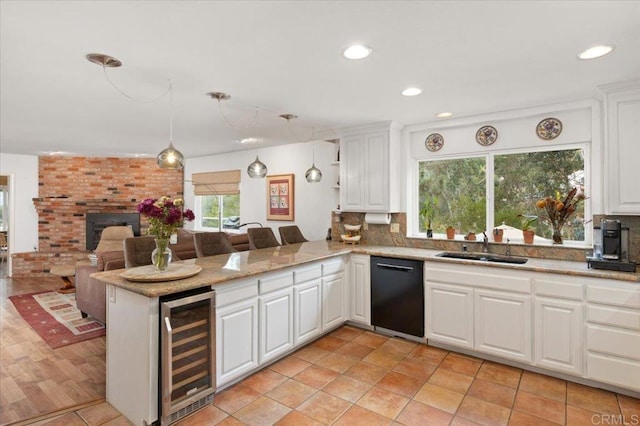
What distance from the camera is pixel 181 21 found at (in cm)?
186

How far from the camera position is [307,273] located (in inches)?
132

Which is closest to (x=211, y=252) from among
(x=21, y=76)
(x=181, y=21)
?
(x=21, y=76)

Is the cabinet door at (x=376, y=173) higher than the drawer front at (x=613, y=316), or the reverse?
the cabinet door at (x=376, y=173)

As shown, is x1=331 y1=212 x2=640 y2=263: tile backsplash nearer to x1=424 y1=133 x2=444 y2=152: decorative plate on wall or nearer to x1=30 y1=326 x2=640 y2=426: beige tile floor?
x1=424 y1=133 x2=444 y2=152: decorative plate on wall

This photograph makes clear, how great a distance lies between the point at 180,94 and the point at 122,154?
4456mm

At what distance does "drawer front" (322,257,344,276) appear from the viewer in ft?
11.8

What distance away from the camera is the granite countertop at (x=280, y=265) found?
2.26 m

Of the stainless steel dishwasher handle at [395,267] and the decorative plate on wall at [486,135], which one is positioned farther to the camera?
the decorative plate on wall at [486,135]

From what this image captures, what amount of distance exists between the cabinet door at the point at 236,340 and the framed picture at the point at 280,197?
2979mm

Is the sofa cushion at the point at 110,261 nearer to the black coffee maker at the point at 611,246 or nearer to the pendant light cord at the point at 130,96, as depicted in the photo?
the pendant light cord at the point at 130,96

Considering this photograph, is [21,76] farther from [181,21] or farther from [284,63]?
[284,63]

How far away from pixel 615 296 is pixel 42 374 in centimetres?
451

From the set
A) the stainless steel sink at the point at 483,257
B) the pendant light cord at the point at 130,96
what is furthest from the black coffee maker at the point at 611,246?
the pendant light cord at the point at 130,96

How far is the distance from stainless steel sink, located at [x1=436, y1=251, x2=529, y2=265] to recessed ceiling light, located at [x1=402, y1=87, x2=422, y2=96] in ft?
5.26
